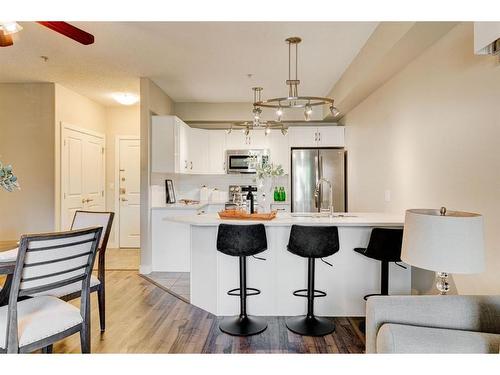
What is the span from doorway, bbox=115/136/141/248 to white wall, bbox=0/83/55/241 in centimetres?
163

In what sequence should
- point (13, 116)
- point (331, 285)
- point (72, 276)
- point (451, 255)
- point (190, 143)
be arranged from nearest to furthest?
point (451, 255) < point (72, 276) < point (331, 285) < point (13, 116) < point (190, 143)

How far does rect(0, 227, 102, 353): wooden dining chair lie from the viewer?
1.69 metres

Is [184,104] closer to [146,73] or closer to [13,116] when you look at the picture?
[146,73]

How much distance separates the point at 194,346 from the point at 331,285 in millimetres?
1352

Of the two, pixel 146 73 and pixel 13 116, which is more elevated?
pixel 146 73

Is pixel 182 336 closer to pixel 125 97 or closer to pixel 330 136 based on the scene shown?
pixel 125 97

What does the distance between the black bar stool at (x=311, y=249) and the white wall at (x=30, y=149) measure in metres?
3.61

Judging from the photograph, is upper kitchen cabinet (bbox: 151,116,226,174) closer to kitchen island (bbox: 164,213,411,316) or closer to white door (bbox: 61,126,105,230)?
white door (bbox: 61,126,105,230)

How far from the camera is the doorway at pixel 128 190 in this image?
6.29 meters

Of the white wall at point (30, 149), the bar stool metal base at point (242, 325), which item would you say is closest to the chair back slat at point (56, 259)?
the bar stool metal base at point (242, 325)
